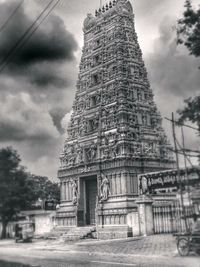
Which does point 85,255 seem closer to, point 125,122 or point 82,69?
point 125,122

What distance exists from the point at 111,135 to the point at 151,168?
4.99 metres

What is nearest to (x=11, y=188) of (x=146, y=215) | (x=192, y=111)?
(x=146, y=215)

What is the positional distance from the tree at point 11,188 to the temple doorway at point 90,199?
7743 mm

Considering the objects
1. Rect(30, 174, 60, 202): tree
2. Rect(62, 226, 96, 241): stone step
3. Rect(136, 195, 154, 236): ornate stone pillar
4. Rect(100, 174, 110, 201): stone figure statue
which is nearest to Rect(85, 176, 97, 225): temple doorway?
Rect(100, 174, 110, 201): stone figure statue

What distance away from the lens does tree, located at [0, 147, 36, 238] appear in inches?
1537

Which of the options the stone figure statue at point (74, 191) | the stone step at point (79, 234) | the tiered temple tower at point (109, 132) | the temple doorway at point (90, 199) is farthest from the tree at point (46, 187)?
the stone step at point (79, 234)

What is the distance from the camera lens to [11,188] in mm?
39281

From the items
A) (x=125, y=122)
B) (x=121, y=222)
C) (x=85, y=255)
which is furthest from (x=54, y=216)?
(x=85, y=255)

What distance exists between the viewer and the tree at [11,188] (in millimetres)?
39031

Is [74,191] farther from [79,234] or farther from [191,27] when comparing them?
[191,27]

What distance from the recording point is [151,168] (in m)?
34.8

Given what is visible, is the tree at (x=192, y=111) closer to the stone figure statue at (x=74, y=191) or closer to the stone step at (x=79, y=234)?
the stone step at (x=79, y=234)

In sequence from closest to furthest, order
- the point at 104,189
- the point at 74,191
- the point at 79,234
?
the point at 79,234 < the point at 104,189 < the point at 74,191

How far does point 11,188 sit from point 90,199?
9004 millimetres
